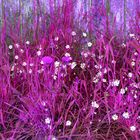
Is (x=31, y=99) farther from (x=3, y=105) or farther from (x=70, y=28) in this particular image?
(x=70, y=28)

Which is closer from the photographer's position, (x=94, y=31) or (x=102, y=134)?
(x=102, y=134)

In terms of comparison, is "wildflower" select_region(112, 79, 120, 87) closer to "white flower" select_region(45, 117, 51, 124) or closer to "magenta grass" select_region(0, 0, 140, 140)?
"magenta grass" select_region(0, 0, 140, 140)

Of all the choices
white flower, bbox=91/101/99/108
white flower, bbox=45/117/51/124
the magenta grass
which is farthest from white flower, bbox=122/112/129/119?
white flower, bbox=45/117/51/124

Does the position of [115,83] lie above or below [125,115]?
above

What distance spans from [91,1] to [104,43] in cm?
60

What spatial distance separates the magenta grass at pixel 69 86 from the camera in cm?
187

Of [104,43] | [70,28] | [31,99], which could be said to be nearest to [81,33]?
[70,28]

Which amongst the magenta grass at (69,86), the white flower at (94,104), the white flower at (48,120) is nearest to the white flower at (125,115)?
the magenta grass at (69,86)

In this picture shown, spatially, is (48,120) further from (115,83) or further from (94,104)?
(115,83)

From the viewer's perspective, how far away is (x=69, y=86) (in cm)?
206

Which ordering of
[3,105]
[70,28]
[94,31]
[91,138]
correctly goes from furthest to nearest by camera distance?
[94,31] → [70,28] → [3,105] → [91,138]

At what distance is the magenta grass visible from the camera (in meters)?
1.87

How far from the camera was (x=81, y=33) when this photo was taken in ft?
7.73

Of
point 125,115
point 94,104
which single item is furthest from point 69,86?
point 125,115
